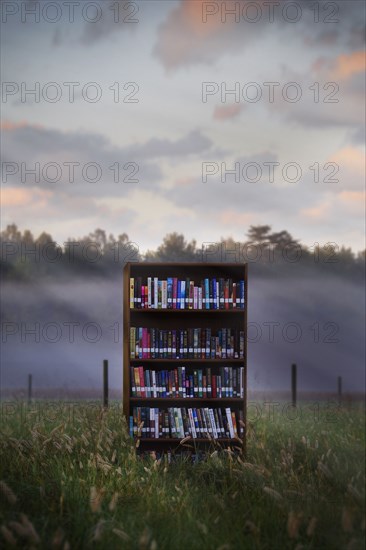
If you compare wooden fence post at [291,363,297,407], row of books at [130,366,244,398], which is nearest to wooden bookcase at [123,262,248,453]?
row of books at [130,366,244,398]

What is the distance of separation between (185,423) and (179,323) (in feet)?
4.20

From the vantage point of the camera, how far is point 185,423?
33.5 ft

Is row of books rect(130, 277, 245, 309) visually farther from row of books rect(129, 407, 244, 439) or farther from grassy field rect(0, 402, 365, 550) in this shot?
grassy field rect(0, 402, 365, 550)

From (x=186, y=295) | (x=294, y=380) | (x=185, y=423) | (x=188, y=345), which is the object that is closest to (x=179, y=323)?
(x=188, y=345)

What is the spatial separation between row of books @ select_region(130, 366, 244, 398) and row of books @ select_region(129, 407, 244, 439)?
22cm

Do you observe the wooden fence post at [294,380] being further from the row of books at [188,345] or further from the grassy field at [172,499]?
the row of books at [188,345]

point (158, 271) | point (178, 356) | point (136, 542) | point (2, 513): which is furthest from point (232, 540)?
point (158, 271)

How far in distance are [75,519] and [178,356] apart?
407 cm

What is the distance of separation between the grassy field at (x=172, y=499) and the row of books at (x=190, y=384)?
568 mm

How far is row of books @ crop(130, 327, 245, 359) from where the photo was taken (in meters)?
10.0

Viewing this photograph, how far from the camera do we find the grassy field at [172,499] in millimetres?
5688

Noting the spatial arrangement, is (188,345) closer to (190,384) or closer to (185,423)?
(190,384)

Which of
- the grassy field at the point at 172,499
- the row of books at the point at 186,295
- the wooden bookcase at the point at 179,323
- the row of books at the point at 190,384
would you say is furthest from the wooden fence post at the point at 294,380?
the row of books at the point at 186,295

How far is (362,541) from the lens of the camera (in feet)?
17.7
